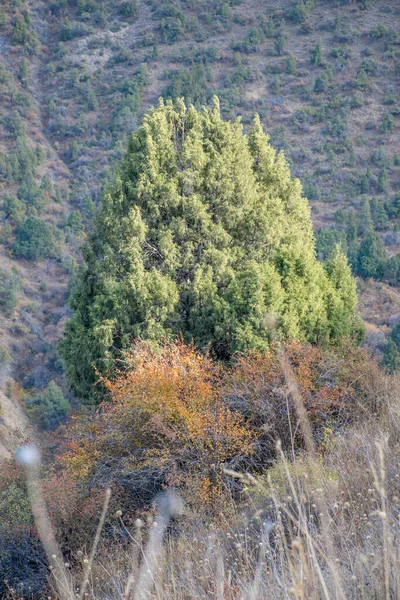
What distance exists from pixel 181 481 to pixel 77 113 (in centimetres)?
5968

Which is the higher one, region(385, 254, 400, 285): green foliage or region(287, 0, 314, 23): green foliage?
region(287, 0, 314, 23): green foliage

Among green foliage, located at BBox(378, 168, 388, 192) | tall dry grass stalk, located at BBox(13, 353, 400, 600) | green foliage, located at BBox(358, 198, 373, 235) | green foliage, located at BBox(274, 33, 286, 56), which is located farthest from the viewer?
green foliage, located at BBox(274, 33, 286, 56)

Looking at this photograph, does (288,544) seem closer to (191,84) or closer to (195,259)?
(195,259)

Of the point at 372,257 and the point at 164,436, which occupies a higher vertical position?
the point at 164,436

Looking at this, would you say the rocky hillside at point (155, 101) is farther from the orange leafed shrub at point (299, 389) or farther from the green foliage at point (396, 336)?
the orange leafed shrub at point (299, 389)

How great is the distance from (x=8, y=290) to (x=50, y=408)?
10343mm

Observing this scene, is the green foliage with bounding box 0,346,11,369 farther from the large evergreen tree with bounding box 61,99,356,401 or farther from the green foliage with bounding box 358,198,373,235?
the large evergreen tree with bounding box 61,99,356,401

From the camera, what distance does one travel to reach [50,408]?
34344 millimetres

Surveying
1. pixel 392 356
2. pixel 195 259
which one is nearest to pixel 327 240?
pixel 392 356

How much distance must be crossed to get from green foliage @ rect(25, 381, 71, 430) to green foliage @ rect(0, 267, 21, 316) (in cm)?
751

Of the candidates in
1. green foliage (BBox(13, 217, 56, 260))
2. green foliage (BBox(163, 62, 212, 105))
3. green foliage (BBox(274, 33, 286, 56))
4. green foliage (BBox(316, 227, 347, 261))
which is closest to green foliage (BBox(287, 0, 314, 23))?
green foliage (BBox(274, 33, 286, 56))

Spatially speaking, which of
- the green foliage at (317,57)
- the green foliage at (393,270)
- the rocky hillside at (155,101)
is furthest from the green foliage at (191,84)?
the green foliage at (393,270)

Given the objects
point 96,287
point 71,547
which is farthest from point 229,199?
point 71,547

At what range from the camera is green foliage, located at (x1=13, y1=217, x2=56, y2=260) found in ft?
153
